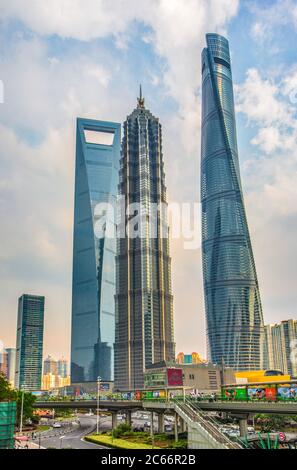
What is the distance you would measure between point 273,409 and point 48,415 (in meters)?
137

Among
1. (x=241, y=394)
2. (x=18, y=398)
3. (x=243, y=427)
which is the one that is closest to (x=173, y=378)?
(x=241, y=394)

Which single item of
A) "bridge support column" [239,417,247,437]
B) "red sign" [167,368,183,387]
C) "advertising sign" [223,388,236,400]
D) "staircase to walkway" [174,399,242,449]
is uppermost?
"red sign" [167,368,183,387]

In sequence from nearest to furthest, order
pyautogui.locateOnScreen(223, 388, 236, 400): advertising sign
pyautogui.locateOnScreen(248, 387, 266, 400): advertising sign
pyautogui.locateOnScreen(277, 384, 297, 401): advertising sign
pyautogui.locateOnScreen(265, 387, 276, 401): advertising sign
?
pyautogui.locateOnScreen(277, 384, 297, 401): advertising sign < pyautogui.locateOnScreen(265, 387, 276, 401): advertising sign < pyautogui.locateOnScreen(248, 387, 266, 400): advertising sign < pyautogui.locateOnScreen(223, 388, 236, 400): advertising sign

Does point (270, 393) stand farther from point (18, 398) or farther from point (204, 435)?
point (18, 398)

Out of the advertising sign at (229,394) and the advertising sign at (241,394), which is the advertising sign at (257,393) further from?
the advertising sign at (229,394)

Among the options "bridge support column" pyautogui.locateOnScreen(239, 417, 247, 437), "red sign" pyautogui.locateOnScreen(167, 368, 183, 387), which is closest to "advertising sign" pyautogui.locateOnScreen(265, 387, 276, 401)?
"bridge support column" pyautogui.locateOnScreen(239, 417, 247, 437)

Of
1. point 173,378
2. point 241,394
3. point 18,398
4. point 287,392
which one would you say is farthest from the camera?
point 18,398

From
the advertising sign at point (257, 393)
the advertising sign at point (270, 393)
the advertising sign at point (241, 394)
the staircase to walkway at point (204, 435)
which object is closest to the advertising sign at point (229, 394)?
the advertising sign at point (241, 394)

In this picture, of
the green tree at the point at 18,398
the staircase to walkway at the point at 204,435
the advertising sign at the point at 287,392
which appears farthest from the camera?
the green tree at the point at 18,398

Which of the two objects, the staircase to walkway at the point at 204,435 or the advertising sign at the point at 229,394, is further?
the advertising sign at the point at 229,394

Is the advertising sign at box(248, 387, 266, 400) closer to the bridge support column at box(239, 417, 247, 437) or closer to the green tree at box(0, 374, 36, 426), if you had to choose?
the bridge support column at box(239, 417, 247, 437)

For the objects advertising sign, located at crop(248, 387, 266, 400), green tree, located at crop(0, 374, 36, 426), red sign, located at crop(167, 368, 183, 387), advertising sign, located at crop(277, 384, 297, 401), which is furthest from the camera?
green tree, located at crop(0, 374, 36, 426)

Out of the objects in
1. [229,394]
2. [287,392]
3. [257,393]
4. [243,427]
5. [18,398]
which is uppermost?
[287,392]
